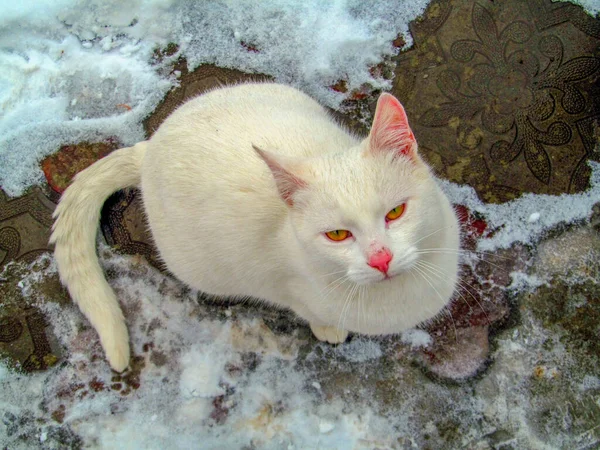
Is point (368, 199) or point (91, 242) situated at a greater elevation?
point (368, 199)

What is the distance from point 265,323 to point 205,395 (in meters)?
0.41

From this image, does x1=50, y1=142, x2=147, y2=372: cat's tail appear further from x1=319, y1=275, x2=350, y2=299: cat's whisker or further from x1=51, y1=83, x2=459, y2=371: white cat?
x1=319, y1=275, x2=350, y2=299: cat's whisker

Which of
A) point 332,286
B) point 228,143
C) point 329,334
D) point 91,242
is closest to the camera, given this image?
→ point 332,286

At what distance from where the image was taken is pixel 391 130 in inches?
55.2

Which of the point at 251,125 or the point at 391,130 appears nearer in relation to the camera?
the point at 391,130

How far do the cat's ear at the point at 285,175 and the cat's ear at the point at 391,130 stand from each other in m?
0.23

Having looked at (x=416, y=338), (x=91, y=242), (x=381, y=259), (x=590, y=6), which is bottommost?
(x=91, y=242)

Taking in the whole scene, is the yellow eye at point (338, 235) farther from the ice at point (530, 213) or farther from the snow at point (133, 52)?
the snow at point (133, 52)

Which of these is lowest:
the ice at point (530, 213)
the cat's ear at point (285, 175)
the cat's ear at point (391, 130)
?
the ice at point (530, 213)

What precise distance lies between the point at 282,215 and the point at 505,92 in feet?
4.96

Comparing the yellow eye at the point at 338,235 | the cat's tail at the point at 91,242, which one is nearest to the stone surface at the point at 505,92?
the yellow eye at the point at 338,235

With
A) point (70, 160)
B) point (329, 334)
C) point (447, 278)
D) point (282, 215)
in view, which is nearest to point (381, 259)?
A: point (282, 215)

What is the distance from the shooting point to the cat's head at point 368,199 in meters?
1.38

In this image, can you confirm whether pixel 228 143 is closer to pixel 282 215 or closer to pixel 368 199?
pixel 282 215
